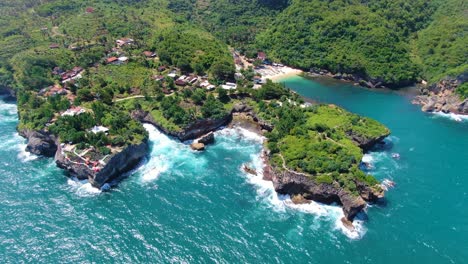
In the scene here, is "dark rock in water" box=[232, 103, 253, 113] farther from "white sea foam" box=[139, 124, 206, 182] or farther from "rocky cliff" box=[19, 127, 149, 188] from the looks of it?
"rocky cliff" box=[19, 127, 149, 188]

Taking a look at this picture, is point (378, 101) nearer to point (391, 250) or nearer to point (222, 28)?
point (391, 250)

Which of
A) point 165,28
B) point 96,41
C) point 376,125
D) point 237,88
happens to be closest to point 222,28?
point 165,28

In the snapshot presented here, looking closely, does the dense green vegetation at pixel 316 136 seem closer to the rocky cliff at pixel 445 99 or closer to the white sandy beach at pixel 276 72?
the white sandy beach at pixel 276 72

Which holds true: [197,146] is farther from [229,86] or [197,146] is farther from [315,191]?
[229,86]

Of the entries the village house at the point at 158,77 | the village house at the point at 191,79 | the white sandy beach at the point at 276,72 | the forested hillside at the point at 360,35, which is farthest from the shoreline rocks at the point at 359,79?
the village house at the point at 158,77

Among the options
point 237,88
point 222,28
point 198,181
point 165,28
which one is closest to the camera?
point 198,181

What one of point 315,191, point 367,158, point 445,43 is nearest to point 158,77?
point 315,191
